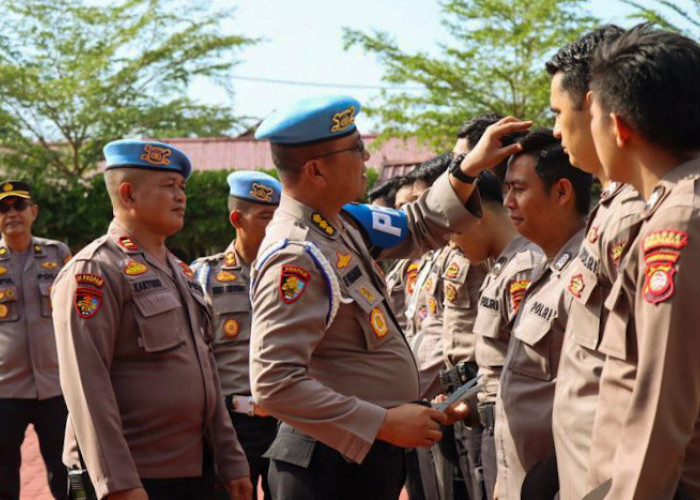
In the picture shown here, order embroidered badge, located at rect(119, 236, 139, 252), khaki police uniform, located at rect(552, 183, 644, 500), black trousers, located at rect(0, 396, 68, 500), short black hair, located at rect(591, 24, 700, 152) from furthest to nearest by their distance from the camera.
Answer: black trousers, located at rect(0, 396, 68, 500)
embroidered badge, located at rect(119, 236, 139, 252)
khaki police uniform, located at rect(552, 183, 644, 500)
short black hair, located at rect(591, 24, 700, 152)

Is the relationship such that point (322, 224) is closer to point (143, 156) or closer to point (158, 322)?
point (158, 322)

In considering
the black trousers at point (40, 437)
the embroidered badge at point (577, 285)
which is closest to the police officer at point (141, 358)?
A: the embroidered badge at point (577, 285)

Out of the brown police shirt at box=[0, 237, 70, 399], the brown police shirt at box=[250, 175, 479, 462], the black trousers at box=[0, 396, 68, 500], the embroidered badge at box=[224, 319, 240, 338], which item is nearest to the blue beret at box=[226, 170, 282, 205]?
the embroidered badge at box=[224, 319, 240, 338]

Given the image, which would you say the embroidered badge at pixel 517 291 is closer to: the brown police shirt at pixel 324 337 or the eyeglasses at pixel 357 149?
the brown police shirt at pixel 324 337

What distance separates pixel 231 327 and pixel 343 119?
2575 millimetres

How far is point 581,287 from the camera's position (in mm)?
2779

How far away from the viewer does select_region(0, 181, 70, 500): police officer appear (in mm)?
6504

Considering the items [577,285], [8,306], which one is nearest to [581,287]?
[577,285]

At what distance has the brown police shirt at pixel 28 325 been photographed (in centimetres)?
662

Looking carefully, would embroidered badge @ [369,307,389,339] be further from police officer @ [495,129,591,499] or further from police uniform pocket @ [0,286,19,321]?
police uniform pocket @ [0,286,19,321]

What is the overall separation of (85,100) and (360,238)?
16.3m

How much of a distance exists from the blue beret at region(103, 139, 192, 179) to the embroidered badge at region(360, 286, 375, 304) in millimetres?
1405

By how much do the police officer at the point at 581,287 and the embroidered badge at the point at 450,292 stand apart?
217cm

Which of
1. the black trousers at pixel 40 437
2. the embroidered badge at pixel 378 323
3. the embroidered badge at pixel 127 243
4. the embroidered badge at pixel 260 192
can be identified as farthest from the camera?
the black trousers at pixel 40 437
